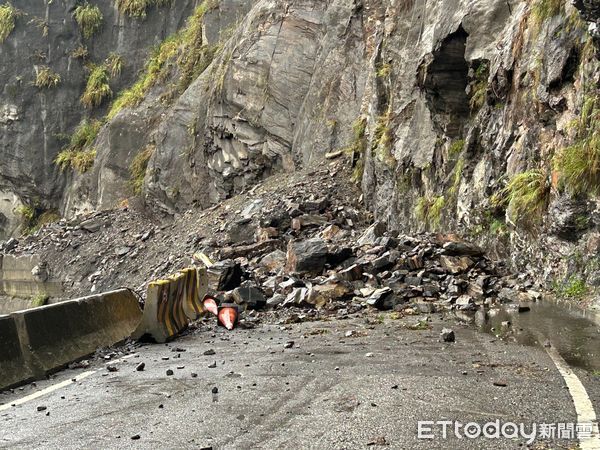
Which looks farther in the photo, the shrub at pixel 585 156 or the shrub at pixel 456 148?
the shrub at pixel 456 148

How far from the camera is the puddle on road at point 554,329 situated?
582 cm

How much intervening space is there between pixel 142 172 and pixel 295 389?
29.3 meters

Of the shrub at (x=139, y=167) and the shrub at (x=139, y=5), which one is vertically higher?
the shrub at (x=139, y=5)

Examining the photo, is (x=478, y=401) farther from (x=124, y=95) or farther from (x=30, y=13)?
(x=30, y=13)

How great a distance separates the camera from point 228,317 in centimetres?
950

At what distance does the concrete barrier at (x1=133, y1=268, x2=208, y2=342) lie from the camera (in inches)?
327

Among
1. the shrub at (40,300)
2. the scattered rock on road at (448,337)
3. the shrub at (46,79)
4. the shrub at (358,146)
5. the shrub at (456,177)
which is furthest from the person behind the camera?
the shrub at (46,79)

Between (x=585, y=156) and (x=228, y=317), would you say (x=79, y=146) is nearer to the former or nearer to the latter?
(x=228, y=317)

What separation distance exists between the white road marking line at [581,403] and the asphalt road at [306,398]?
0.05m

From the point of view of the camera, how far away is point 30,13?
43.1 m

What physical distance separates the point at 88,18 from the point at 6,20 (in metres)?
5.73

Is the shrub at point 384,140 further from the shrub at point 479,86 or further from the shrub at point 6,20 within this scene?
the shrub at point 6,20

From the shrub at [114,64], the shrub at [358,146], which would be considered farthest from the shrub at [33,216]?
the shrub at [358,146]

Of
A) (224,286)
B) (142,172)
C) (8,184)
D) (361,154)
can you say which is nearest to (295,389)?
(224,286)
